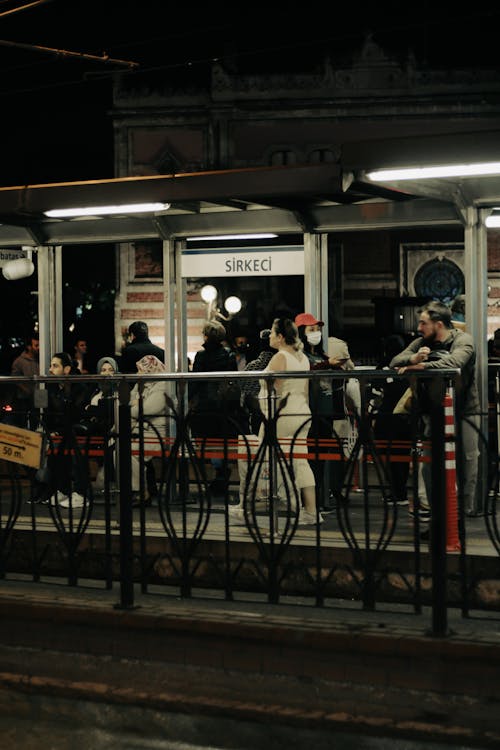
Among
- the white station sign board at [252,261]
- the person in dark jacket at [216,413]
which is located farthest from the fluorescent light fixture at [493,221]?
the person in dark jacket at [216,413]

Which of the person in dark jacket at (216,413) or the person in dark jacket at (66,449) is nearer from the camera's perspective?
the person in dark jacket at (216,413)

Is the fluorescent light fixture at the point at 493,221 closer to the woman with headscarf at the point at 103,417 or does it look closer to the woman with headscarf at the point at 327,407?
the woman with headscarf at the point at 327,407

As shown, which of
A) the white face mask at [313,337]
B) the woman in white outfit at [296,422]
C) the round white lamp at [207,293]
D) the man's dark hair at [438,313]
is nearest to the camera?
the woman in white outfit at [296,422]

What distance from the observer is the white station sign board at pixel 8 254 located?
13.8 m

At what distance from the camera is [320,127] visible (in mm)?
27844

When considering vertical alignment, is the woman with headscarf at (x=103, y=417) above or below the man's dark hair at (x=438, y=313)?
below

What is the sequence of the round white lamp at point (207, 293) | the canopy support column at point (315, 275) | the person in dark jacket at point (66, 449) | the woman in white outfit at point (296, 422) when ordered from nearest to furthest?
the woman in white outfit at point (296, 422) < the person in dark jacket at point (66, 449) < the canopy support column at point (315, 275) < the round white lamp at point (207, 293)

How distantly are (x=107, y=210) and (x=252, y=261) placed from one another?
5.19ft

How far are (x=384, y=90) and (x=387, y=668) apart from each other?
2296 centimetres

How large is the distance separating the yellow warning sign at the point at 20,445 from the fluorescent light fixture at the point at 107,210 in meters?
4.02

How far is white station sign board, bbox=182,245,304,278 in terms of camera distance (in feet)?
40.2

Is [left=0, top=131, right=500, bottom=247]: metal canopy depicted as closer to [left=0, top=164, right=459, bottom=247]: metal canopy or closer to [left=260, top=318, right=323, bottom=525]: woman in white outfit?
[left=0, top=164, right=459, bottom=247]: metal canopy

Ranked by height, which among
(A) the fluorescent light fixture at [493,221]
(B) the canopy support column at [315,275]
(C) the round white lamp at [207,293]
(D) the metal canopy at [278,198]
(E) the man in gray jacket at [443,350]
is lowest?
(E) the man in gray jacket at [443,350]

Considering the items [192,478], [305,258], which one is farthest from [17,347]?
[192,478]
